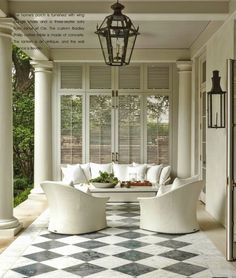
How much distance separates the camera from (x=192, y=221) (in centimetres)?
632

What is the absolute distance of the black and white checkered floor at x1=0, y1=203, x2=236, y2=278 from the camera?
14.9 ft

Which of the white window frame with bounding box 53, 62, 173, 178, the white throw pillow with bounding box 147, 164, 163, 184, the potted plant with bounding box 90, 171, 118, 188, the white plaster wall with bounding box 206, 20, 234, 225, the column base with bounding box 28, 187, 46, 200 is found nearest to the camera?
the white plaster wall with bounding box 206, 20, 234, 225

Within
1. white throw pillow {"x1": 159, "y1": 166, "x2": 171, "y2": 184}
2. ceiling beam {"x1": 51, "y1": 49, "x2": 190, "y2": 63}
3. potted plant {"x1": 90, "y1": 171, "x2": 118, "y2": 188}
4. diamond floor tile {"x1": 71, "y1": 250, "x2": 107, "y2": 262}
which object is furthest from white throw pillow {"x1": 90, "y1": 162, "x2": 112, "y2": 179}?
diamond floor tile {"x1": 71, "y1": 250, "x2": 107, "y2": 262}

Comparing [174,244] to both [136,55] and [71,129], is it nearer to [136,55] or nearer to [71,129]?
[136,55]

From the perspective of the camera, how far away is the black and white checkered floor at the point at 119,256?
4.53 meters

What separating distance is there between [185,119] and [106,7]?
164 inches

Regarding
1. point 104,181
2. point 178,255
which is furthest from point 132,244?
point 104,181

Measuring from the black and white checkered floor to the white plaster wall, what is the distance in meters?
0.97

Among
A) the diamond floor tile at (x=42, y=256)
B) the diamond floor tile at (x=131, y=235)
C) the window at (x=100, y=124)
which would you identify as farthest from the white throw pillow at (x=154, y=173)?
the diamond floor tile at (x=42, y=256)

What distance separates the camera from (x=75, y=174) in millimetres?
9625

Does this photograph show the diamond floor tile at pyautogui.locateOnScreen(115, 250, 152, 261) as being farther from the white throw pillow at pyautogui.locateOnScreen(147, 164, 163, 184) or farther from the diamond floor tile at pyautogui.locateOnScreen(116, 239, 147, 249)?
the white throw pillow at pyautogui.locateOnScreen(147, 164, 163, 184)

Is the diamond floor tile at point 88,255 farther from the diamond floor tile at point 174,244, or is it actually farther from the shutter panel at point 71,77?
the shutter panel at point 71,77

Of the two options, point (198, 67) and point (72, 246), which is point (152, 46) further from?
point (72, 246)

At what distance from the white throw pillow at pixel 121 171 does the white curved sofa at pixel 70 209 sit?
345cm
